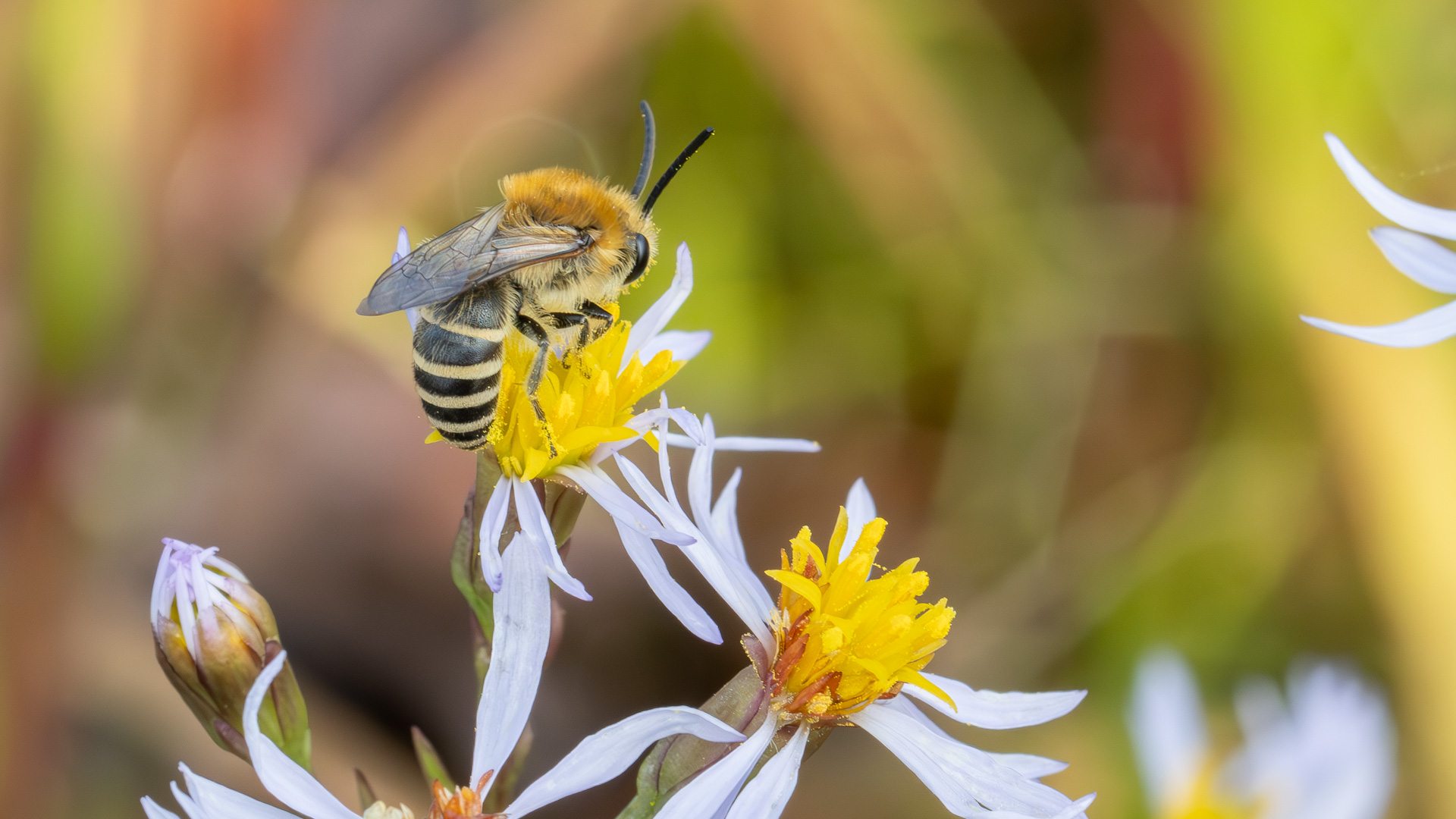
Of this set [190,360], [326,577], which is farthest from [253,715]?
[190,360]

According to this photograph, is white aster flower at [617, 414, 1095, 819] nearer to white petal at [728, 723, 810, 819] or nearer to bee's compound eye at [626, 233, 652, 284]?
white petal at [728, 723, 810, 819]

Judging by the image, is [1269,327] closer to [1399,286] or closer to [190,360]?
[1399,286]

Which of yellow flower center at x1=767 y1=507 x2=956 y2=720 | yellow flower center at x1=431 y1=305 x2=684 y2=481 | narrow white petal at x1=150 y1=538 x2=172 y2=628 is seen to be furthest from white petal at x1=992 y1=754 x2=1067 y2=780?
narrow white petal at x1=150 y1=538 x2=172 y2=628

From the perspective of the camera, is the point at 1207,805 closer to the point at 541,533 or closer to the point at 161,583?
the point at 541,533

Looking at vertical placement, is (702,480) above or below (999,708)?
above

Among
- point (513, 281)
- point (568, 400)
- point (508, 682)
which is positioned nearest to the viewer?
point (508, 682)

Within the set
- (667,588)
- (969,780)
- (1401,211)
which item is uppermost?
(1401,211)

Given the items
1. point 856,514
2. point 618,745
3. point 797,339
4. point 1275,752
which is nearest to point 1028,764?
point 856,514
